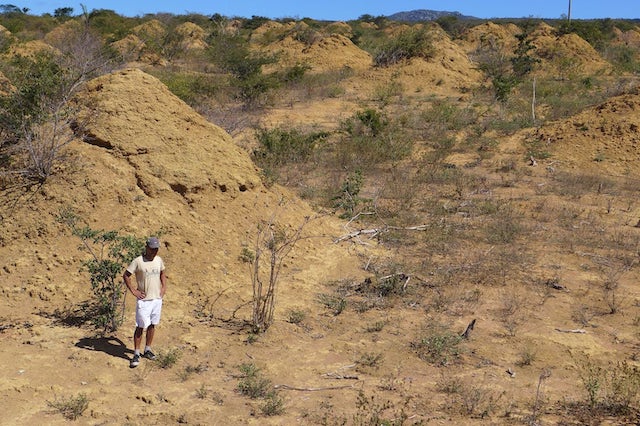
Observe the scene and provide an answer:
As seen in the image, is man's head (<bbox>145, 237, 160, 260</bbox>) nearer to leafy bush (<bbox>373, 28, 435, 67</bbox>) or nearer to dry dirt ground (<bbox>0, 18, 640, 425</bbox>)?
dry dirt ground (<bbox>0, 18, 640, 425</bbox>)

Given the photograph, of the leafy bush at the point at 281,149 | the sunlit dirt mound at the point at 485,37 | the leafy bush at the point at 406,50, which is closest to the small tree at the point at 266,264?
the leafy bush at the point at 281,149

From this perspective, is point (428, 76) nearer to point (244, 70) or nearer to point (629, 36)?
point (244, 70)

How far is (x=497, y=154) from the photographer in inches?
468

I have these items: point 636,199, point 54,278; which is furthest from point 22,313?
point 636,199

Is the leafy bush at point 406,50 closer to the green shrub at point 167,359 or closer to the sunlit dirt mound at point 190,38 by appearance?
the sunlit dirt mound at point 190,38

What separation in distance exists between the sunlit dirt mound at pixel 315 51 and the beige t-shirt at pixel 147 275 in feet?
55.3

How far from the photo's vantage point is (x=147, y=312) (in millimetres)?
4020

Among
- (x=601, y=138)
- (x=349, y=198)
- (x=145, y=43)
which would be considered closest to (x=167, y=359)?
(x=349, y=198)

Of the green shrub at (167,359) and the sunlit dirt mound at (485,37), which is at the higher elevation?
the sunlit dirt mound at (485,37)

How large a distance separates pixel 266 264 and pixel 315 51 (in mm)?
17967

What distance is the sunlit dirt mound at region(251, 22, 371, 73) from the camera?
70.4 feet

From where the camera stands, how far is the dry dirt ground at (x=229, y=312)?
3.69m

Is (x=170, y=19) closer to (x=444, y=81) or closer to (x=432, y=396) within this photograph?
(x=444, y=81)

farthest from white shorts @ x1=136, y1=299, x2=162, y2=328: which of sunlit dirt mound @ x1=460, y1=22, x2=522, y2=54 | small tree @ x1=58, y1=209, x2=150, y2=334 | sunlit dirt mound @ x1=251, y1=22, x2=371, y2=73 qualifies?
sunlit dirt mound @ x1=460, y1=22, x2=522, y2=54
